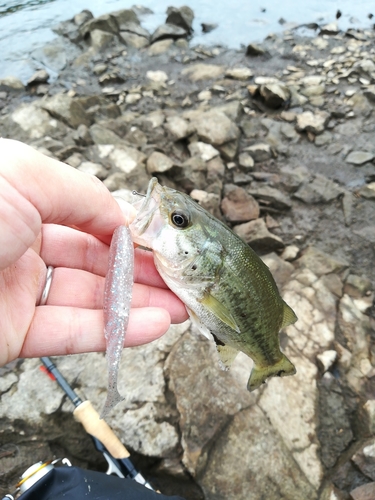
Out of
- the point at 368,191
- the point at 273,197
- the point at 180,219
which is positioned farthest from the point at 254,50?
the point at 180,219

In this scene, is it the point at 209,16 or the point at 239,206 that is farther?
the point at 209,16

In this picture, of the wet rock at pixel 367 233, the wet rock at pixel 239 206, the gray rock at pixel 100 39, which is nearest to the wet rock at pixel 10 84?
the gray rock at pixel 100 39

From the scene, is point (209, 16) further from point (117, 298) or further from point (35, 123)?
point (117, 298)

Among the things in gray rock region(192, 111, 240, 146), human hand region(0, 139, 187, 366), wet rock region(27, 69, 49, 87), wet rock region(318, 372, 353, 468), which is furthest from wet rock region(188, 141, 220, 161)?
wet rock region(27, 69, 49, 87)

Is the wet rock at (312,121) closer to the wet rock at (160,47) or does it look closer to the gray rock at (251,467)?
the wet rock at (160,47)

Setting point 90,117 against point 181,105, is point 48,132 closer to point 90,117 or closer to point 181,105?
point 90,117
